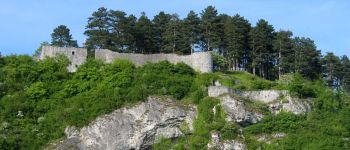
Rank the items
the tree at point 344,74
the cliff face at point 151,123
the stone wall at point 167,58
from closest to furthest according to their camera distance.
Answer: the cliff face at point 151,123 → the stone wall at point 167,58 → the tree at point 344,74

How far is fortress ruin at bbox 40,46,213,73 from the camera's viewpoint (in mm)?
62062

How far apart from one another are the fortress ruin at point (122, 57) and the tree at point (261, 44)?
756 centimetres

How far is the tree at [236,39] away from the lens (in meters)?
68.5

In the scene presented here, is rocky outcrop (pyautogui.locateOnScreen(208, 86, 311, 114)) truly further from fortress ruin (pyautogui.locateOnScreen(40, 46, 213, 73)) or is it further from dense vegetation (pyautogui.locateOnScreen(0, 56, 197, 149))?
fortress ruin (pyautogui.locateOnScreen(40, 46, 213, 73))

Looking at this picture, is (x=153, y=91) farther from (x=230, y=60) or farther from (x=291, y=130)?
(x=230, y=60)

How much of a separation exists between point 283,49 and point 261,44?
1.70 meters

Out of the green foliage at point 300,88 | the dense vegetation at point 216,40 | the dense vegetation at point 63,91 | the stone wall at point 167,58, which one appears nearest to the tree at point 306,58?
the dense vegetation at point 216,40

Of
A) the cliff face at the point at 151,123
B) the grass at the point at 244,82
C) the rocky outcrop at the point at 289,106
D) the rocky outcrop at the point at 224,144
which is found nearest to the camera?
the rocky outcrop at the point at 224,144

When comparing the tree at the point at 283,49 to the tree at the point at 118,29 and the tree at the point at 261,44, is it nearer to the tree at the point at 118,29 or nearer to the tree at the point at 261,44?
the tree at the point at 261,44

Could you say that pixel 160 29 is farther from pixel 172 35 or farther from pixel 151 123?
pixel 151 123

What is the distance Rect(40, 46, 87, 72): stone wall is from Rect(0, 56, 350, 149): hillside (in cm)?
65

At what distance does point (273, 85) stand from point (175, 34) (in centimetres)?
1083

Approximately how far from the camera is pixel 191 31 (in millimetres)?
68125

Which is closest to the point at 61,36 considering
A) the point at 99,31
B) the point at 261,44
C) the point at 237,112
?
the point at 99,31
